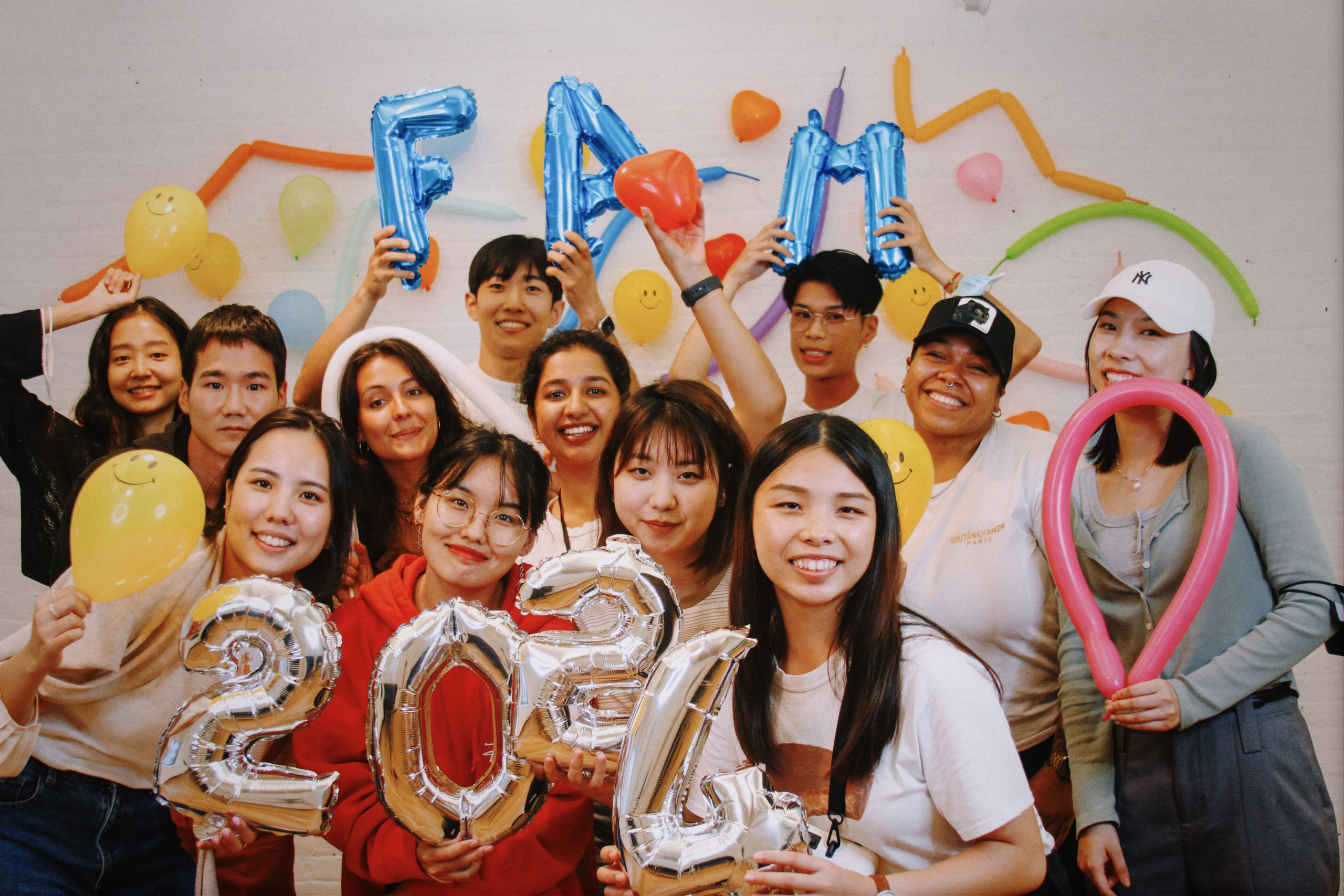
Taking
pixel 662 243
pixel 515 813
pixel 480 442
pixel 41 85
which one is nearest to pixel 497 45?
pixel 662 243

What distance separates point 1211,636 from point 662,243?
4.69ft

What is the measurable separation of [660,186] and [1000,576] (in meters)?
1.14

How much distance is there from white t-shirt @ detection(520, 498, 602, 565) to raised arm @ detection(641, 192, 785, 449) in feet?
1.34

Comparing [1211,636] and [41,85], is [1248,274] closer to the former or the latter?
[1211,636]

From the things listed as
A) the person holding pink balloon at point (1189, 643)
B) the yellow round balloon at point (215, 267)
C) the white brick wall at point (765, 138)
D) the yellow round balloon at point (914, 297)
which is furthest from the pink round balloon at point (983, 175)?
the yellow round balloon at point (215, 267)

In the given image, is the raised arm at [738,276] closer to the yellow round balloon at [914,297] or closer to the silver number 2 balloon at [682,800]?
the yellow round balloon at [914,297]

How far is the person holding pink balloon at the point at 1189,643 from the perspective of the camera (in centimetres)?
175

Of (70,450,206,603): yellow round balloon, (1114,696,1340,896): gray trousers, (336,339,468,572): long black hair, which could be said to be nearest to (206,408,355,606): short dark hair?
(70,450,206,603): yellow round balloon

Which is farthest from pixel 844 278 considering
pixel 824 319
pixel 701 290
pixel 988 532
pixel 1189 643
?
pixel 1189 643

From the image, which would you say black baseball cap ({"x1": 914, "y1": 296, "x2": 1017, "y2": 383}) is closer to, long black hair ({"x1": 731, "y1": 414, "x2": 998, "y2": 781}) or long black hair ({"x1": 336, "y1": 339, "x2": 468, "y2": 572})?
long black hair ({"x1": 731, "y1": 414, "x2": 998, "y2": 781})

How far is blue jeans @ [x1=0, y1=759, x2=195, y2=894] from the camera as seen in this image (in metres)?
1.80

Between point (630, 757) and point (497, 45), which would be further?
point (497, 45)

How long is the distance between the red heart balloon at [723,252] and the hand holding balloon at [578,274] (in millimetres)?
706

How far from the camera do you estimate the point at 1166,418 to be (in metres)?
1.97
